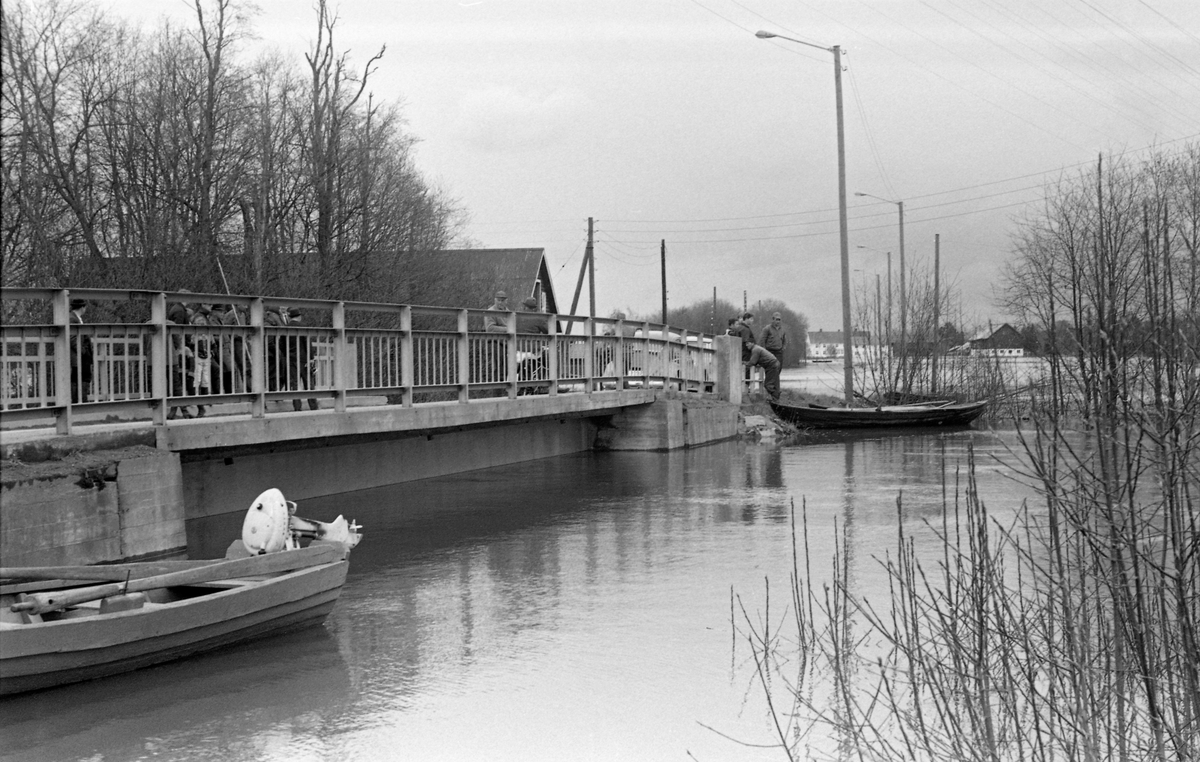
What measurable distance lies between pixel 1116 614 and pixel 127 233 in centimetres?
3109

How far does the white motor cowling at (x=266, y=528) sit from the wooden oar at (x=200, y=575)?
302 mm

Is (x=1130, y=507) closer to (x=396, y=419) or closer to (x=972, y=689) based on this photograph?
(x=972, y=689)

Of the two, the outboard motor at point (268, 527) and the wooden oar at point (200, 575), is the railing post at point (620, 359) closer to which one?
the outboard motor at point (268, 527)

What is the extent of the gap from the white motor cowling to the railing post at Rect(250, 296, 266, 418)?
4.36 meters

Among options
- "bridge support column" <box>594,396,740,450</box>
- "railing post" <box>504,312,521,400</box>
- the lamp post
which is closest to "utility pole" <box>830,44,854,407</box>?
the lamp post

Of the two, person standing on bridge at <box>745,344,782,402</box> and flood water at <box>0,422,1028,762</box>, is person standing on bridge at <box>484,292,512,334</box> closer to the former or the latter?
flood water at <box>0,422,1028,762</box>

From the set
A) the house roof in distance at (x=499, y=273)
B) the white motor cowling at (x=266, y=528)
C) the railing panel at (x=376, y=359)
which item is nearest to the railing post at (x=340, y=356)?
the railing panel at (x=376, y=359)

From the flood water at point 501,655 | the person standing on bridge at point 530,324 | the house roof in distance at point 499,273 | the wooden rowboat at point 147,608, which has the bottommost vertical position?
the flood water at point 501,655

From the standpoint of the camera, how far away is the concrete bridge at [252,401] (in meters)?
10.7

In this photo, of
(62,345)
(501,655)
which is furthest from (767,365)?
(501,655)

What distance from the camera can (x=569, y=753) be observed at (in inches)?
242

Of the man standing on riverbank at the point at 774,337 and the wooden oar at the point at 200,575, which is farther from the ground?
the man standing on riverbank at the point at 774,337

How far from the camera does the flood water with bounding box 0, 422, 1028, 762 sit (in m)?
6.34

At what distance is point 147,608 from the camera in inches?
295
